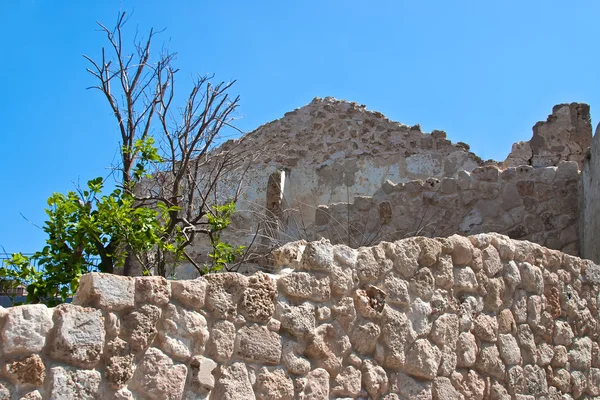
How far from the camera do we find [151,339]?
291cm

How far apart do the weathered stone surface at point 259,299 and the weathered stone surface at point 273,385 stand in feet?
0.76

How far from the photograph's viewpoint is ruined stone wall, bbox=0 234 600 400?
2707 mm

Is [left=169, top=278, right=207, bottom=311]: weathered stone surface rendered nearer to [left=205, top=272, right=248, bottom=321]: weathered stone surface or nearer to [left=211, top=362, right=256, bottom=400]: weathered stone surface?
[left=205, top=272, right=248, bottom=321]: weathered stone surface

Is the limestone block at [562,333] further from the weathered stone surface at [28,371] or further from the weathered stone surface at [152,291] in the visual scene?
the weathered stone surface at [28,371]

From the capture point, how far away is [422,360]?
3.94 metres

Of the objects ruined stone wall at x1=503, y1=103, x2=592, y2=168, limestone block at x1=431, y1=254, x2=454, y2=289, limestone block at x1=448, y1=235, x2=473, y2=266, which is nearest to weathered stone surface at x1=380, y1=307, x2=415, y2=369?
limestone block at x1=431, y1=254, x2=454, y2=289

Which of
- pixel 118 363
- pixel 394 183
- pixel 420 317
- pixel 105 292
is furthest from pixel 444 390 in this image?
pixel 394 183

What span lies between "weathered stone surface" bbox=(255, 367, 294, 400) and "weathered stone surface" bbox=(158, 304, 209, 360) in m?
0.33

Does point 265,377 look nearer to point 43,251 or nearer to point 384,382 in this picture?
point 384,382

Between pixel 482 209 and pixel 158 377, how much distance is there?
463cm

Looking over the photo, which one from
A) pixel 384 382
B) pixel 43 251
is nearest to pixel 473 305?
pixel 384 382

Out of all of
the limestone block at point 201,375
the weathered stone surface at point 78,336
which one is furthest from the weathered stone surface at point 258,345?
the weathered stone surface at point 78,336

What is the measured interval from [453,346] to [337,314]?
906 mm

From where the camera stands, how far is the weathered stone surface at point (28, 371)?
98.8 inches
